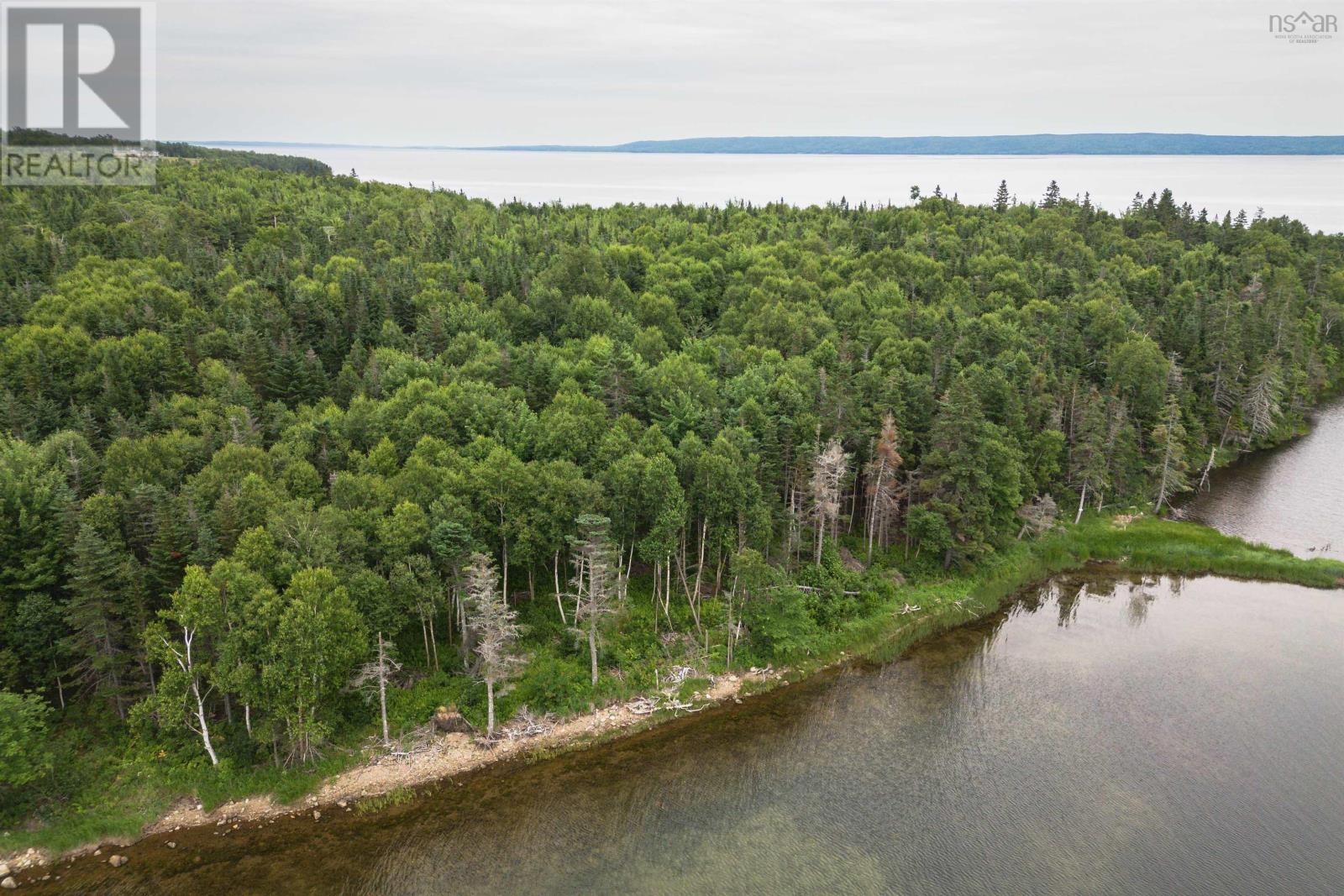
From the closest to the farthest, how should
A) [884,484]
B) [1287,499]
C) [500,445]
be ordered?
[500,445]
[884,484]
[1287,499]

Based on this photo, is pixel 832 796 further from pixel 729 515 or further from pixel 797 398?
pixel 797 398

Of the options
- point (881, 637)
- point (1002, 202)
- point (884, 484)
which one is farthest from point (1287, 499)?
point (1002, 202)

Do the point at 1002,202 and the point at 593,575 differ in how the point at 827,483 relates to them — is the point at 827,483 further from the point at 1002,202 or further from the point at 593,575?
the point at 1002,202

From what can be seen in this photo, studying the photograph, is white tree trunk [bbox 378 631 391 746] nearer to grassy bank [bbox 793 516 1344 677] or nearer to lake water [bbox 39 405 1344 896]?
lake water [bbox 39 405 1344 896]

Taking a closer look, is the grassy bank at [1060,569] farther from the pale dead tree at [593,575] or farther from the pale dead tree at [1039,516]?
the pale dead tree at [593,575]

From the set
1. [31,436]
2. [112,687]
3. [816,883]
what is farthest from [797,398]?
[31,436]

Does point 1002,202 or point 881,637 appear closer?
point 881,637

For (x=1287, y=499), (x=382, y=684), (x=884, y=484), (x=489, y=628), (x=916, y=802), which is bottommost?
(x=916, y=802)
